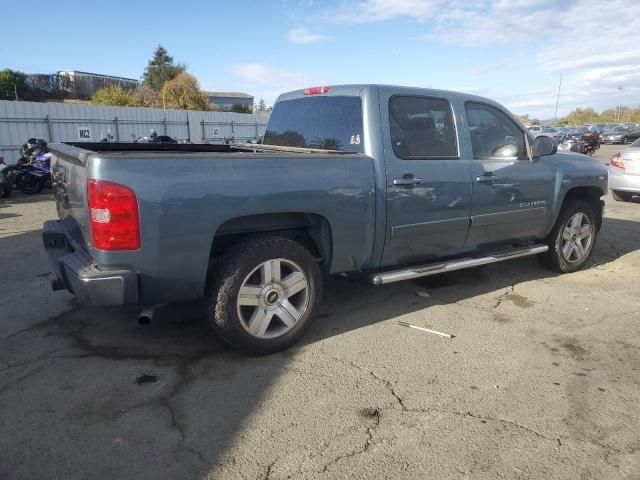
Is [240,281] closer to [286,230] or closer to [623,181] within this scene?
[286,230]

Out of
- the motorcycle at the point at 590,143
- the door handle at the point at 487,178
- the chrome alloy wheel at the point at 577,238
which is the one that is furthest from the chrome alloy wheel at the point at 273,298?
the motorcycle at the point at 590,143

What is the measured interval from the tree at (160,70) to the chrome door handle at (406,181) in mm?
59422

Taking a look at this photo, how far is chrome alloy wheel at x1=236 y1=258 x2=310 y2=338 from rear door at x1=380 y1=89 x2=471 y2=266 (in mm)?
821

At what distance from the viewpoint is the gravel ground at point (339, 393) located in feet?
8.23

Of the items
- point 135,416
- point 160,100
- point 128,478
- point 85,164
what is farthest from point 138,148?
point 160,100

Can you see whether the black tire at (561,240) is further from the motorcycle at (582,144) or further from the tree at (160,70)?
the tree at (160,70)

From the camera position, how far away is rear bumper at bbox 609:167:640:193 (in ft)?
33.7

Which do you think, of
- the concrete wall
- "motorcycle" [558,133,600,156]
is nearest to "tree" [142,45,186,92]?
the concrete wall

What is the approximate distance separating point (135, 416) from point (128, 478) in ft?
1.74

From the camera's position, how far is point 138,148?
201 inches

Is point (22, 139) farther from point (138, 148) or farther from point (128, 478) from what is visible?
point (128, 478)

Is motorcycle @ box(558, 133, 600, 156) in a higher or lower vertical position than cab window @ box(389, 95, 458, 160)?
lower

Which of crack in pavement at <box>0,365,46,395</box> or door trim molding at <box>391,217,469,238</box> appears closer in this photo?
crack in pavement at <box>0,365,46,395</box>

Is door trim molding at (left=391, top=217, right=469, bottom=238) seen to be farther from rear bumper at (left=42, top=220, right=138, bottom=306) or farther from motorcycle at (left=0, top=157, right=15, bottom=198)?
motorcycle at (left=0, top=157, right=15, bottom=198)
